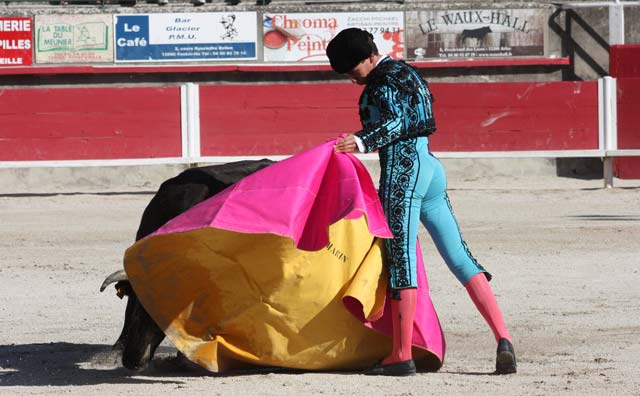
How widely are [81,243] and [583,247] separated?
2.65 metres

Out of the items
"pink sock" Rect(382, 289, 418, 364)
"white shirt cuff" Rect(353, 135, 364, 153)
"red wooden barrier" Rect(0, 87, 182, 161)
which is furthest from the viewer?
"red wooden barrier" Rect(0, 87, 182, 161)

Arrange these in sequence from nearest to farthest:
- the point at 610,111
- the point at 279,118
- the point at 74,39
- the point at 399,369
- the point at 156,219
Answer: the point at 399,369 → the point at 156,219 → the point at 610,111 → the point at 279,118 → the point at 74,39

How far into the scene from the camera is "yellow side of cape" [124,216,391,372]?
3287 millimetres

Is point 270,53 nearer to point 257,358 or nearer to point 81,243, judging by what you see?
point 81,243

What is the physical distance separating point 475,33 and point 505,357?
7.69 meters

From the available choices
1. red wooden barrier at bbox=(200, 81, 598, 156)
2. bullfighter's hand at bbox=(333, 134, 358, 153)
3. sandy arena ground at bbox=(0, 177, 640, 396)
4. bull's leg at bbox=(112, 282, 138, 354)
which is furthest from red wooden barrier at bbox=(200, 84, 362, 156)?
bullfighter's hand at bbox=(333, 134, 358, 153)

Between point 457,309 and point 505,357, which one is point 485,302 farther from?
point 457,309

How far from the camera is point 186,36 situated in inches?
416

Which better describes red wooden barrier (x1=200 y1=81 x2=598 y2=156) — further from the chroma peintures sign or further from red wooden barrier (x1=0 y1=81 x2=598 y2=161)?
the chroma peintures sign

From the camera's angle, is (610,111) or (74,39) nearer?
(610,111)

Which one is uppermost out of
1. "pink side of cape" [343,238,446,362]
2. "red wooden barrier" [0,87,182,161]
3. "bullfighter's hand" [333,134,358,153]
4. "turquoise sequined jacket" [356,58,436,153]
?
"turquoise sequined jacket" [356,58,436,153]

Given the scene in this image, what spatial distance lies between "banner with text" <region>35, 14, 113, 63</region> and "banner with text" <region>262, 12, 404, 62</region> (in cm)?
136

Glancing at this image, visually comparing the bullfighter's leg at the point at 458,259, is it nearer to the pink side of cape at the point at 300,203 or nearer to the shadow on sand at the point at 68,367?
the pink side of cape at the point at 300,203

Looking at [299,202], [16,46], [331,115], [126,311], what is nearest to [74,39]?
[16,46]
